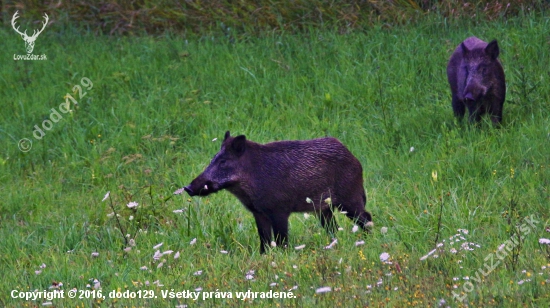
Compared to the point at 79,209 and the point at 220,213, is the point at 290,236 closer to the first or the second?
the point at 220,213

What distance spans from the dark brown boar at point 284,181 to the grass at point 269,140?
9.2 inches

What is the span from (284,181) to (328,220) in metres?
0.55

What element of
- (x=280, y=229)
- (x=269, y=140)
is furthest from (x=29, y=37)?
(x=280, y=229)

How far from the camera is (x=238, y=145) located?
6.29m

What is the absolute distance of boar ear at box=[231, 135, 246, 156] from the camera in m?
6.25

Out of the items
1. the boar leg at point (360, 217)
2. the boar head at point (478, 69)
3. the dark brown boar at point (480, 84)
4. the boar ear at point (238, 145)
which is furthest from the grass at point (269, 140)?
the boar ear at point (238, 145)

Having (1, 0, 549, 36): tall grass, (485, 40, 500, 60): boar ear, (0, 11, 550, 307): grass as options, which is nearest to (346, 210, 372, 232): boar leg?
(0, 11, 550, 307): grass

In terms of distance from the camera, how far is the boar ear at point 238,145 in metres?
6.25

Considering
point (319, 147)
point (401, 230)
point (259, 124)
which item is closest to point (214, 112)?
point (259, 124)

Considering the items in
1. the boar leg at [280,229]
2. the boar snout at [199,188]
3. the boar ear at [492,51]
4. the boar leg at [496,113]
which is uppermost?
the boar ear at [492,51]

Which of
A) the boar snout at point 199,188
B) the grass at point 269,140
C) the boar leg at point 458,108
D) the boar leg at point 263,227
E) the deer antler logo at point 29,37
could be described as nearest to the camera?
the grass at point 269,140

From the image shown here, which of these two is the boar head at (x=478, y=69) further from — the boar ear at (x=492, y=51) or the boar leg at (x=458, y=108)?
the boar leg at (x=458, y=108)

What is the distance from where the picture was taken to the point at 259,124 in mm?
9203

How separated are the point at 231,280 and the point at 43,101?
20.2 feet
